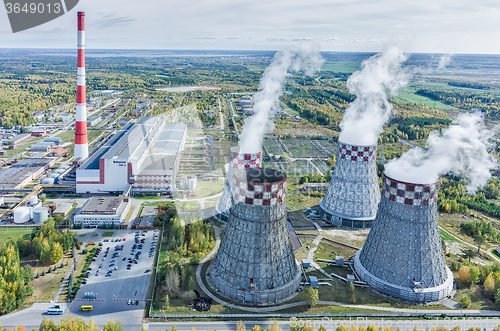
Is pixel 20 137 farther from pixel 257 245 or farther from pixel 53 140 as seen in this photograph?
pixel 257 245

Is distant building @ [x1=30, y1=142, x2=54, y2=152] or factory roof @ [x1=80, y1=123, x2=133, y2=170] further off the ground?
factory roof @ [x1=80, y1=123, x2=133, y2=170]

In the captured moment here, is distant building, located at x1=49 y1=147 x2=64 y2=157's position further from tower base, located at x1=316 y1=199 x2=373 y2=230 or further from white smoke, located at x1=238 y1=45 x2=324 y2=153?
tower base, located at x1=316 y1=199 x2=373 y2=230

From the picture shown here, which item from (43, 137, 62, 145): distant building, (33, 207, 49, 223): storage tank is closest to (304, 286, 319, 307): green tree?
(33, 207, 49, 223): storage tank

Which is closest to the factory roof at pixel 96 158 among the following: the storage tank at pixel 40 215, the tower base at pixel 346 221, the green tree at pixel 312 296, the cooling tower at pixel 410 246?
the storage tank at pixel 40 215

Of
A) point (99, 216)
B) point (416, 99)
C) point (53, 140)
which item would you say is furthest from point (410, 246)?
point (416, 99)

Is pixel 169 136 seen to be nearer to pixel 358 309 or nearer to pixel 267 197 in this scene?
pixel 267 197

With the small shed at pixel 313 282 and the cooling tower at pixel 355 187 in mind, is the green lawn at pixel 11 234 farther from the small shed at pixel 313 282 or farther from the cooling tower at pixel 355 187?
the cooling tower at pixel 355 187
